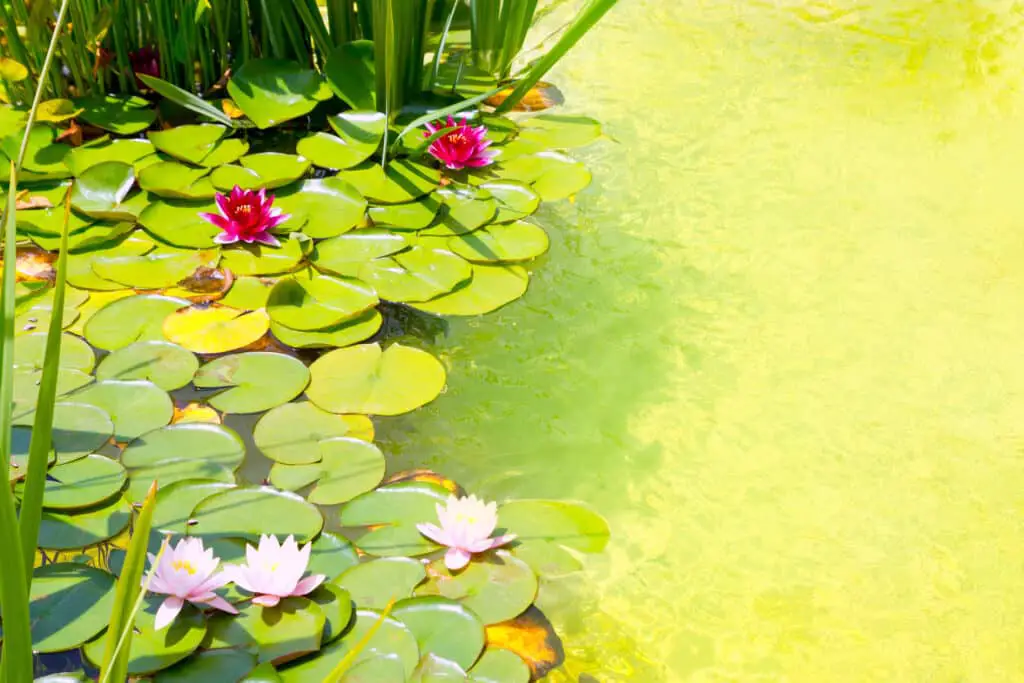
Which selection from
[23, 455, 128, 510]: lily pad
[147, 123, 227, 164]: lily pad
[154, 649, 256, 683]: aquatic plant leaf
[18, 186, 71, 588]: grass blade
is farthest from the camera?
[147, 123, 227, 164]: lily pad

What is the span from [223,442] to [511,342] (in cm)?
56

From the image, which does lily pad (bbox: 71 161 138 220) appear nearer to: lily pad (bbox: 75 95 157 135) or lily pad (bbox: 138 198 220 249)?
lily pad (bbox: 138 198 220 249)

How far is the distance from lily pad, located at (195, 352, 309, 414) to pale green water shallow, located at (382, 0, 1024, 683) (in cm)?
23

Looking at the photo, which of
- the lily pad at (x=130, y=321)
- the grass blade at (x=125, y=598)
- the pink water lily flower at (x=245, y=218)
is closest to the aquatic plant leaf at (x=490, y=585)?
the grass blade at (x=125, y=598)

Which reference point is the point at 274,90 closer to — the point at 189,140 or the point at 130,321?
the point at 189,140

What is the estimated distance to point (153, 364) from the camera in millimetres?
1693

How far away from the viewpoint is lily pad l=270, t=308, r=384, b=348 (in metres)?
1.77

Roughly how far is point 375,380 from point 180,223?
658 mm

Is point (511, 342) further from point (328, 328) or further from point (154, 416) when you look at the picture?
point (154, 416)

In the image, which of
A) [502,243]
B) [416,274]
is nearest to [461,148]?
[502,243]

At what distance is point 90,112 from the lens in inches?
91.0

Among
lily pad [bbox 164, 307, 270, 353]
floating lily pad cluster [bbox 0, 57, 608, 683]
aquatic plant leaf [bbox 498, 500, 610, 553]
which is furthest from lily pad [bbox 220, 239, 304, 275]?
aquatic plant leaf [bbox 498, 500, 610, 553]

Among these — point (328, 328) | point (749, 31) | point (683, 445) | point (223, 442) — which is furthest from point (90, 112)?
point (749, 31)

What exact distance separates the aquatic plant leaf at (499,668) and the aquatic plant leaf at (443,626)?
0.04ft
